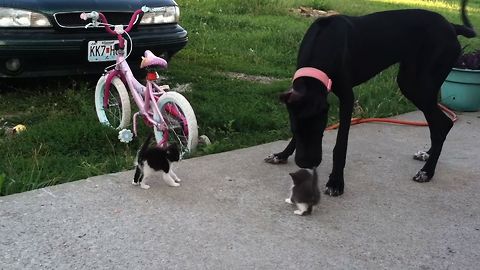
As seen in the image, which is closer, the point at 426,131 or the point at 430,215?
the point at 430,215

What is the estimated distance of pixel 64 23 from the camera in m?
5.03

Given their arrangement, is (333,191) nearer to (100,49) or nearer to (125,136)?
(125,136)

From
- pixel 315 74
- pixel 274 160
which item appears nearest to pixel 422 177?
pixel 274 160

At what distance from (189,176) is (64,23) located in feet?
6.78

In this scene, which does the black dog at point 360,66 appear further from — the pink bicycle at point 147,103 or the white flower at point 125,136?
the white flower at point 125,136

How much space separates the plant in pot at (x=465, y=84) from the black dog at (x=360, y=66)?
65.2 inches

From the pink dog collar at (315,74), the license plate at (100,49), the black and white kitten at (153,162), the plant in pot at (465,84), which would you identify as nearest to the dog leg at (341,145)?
the pink dog collar at (315,74)

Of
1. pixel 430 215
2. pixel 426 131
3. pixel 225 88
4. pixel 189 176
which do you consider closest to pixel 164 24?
pixel 225 88

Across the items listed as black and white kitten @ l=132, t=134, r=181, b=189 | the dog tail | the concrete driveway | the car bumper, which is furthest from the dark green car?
the dog tail

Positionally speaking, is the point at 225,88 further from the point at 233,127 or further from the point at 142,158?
the point at 142,158

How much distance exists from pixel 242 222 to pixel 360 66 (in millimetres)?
1411

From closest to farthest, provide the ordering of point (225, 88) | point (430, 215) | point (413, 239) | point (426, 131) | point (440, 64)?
point (413, 239) < point (430, 215) < point (440, 64) < point (426, 131) < point (225, 88)

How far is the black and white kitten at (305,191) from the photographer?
3.36 m

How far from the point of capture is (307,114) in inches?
128
